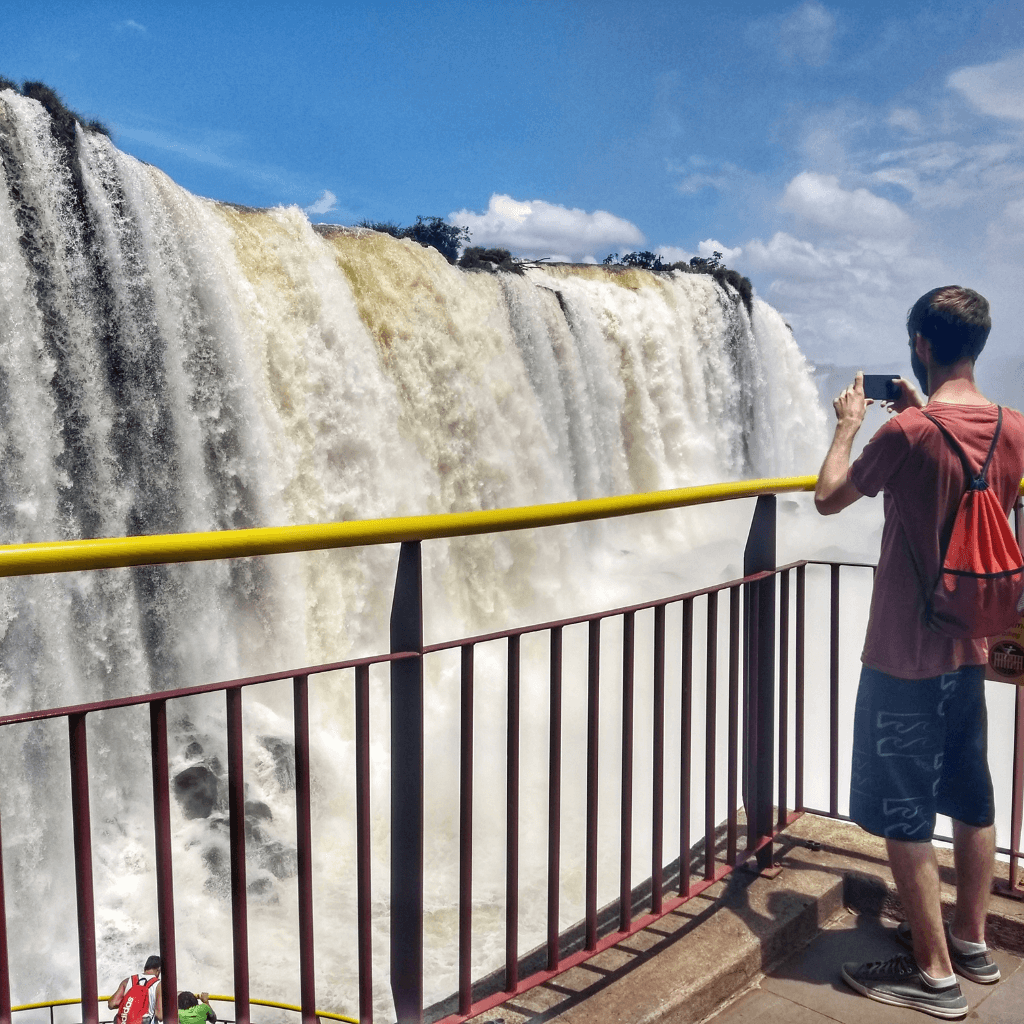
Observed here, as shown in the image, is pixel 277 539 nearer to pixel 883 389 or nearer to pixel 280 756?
pixel 883 389

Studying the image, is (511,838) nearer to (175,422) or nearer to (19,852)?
(19,852)

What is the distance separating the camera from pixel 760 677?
2518mm

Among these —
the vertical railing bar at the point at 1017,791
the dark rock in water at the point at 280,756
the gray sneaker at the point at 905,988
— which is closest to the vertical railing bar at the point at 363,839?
the gray sneaker at the point at 905,988

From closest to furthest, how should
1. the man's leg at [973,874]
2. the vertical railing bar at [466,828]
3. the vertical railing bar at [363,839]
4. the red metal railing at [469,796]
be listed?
the red metal railing at [469,796], the vertical railing bar at [363,839], the vertical railing bar at [466,828], the man's leg at [973,874]

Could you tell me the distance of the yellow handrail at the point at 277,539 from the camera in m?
1.26

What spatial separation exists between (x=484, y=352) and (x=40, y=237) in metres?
5.98

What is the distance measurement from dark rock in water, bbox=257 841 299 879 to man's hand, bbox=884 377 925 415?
756cm

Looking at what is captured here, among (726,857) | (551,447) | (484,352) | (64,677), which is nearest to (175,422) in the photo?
(64,677)

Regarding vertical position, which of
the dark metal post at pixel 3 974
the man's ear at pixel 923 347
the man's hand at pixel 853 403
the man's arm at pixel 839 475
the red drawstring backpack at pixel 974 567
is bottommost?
the dark metal post at pixel 3 974

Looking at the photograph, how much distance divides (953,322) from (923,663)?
0.69 metres

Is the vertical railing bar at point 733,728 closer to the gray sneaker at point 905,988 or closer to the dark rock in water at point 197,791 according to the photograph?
the gray sneaker at point 905,988

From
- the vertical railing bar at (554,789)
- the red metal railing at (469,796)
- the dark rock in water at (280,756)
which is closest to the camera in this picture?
the red metal railing at (469,796)

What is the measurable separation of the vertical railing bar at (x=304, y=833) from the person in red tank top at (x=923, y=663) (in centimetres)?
112

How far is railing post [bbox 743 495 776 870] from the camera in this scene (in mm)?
2443
